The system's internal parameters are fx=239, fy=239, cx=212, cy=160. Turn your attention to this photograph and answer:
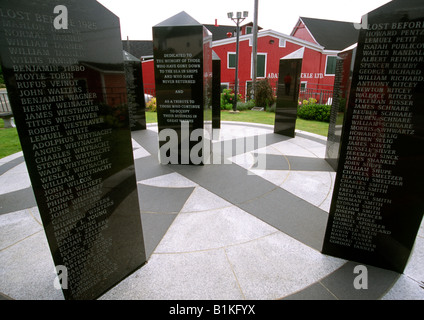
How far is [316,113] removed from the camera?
1266 centimetres

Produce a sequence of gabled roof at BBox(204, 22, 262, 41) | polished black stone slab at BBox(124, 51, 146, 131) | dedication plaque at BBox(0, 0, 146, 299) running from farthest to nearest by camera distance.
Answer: gabled roof at BBox(204, 22, 262, 41) → polished black stone slab at BBox(124, 51, 146, 131) → dedication plaque at BBox(0, 0, 146, 299)

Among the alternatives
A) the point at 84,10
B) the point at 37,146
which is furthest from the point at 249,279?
the point at 84,10

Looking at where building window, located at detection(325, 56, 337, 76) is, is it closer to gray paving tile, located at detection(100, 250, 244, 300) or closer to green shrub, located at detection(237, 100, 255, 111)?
green shrub, located at detection(237, 100, 255, 111)

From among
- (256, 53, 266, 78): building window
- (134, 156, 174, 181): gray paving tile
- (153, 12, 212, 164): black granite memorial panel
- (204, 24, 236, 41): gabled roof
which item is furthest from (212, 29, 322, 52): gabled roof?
(134, 156, 174, 181): gray paving tile

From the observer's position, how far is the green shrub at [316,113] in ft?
40.5

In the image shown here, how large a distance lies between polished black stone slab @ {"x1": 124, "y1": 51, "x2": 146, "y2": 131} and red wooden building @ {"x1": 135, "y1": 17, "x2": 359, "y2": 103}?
14.1 m

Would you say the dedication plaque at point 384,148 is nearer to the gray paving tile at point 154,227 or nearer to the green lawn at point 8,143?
the gray paving tile at point 154,227

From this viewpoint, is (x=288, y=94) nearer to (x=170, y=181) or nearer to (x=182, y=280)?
(x=170, y=181)

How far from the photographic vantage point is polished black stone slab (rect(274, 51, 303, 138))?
8094 mm

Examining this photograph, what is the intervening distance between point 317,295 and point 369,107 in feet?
6.49

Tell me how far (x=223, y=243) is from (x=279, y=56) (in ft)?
84.7

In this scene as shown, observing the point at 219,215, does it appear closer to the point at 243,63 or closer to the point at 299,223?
the point at 299,223

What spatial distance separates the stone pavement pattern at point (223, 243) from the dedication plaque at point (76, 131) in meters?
0.53

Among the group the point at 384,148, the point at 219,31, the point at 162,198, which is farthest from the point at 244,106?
the point at 219,31
